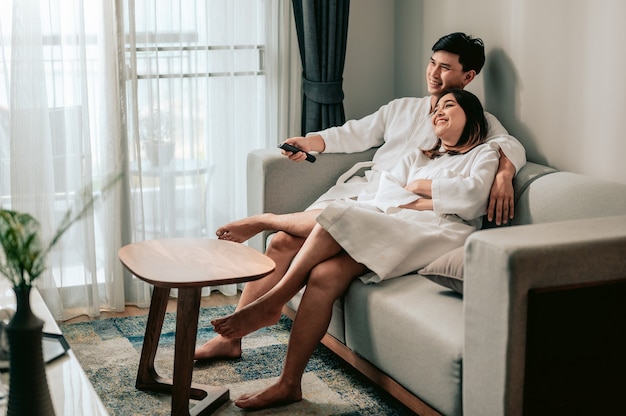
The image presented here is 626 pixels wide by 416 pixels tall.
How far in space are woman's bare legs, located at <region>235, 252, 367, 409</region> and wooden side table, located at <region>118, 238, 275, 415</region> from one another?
0.14 meters

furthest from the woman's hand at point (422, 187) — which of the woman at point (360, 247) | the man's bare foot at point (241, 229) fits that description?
the man's bare foot at point (241, 229)

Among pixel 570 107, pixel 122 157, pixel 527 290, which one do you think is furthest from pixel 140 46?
pixel 527 290

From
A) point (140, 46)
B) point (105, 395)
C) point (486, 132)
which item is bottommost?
point (105, 395)

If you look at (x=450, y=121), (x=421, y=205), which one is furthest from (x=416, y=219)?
(x=450, y=121)

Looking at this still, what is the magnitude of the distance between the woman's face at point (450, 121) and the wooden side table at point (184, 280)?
0.90 metres

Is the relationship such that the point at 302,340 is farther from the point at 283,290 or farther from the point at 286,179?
the point at 286,179

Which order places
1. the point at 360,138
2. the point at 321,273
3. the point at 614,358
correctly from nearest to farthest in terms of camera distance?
the point at 614,358, the point at 321,273, the point at 360,138

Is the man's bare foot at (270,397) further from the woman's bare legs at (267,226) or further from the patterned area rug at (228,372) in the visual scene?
the woman's bare legs at (267,226)

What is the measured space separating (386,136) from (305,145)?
35cm

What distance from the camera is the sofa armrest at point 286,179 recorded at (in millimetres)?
3373

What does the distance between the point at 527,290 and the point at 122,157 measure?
6.94 ft

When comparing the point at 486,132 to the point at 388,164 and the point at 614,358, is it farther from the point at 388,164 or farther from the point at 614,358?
the point at 614,358

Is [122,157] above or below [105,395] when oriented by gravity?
above

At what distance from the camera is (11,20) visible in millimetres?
3281
